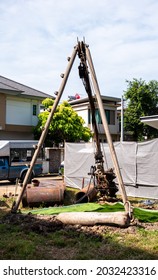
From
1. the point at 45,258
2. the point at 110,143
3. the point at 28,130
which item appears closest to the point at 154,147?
the point at 110,143

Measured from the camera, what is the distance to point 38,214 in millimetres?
7902

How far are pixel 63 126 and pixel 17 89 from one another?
5.01m

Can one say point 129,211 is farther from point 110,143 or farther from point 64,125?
point 64,125

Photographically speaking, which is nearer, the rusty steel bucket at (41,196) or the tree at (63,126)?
the rusty steel bucket at (41,196)

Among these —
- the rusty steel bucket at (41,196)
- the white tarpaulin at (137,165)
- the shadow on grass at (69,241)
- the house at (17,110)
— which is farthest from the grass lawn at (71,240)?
the house at (17,110)

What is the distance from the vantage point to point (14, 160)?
16.8 metres

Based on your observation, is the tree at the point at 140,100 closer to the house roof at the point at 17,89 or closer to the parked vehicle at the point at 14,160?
the house roof at the point at 17,89

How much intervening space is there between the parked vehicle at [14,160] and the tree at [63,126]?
26.1ft

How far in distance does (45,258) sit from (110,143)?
11.4 feet

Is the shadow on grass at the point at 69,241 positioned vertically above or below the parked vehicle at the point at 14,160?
below

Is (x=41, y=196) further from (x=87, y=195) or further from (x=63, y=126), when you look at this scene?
(x=63, y=126)

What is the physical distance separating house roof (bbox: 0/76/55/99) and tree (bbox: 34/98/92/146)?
2.23 meters

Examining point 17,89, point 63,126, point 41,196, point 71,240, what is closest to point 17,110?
point 17,89

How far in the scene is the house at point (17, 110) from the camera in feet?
86.8
